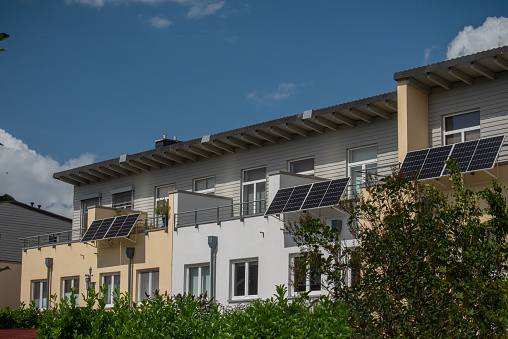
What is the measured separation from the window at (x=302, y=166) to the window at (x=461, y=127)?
5.79m

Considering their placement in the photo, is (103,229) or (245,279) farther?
(103,229)

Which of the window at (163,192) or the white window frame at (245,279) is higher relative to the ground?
the window at (163,192)

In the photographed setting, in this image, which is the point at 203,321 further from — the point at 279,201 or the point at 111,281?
the point at 111,281

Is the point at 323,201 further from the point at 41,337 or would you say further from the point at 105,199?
the point at 105,199

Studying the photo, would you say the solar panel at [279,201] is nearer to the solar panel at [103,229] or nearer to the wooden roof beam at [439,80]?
the wooden roof beam at [439,80]

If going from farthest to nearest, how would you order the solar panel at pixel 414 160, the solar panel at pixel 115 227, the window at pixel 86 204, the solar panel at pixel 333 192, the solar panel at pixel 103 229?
1. the window at pixel 86 204
2. the solar panel at pixel 103 229
3. the solar panel at pixel 115 227
4. the solar panel at pixel 333 192
5. the solar panel at pixel 414 160

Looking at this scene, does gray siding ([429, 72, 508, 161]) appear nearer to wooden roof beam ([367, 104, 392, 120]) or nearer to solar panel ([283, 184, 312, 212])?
wooden roof beam ([367, 104, 392, 120])

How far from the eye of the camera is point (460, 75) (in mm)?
18594

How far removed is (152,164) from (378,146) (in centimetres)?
1058

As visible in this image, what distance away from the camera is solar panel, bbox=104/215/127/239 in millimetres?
26281

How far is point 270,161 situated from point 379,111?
5.12 metres

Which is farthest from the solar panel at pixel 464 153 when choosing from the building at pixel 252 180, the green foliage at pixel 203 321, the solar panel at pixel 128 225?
the solar panel at pixel 128 225

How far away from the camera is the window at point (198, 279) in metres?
23.9

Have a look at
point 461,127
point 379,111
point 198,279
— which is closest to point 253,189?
point 198,279
